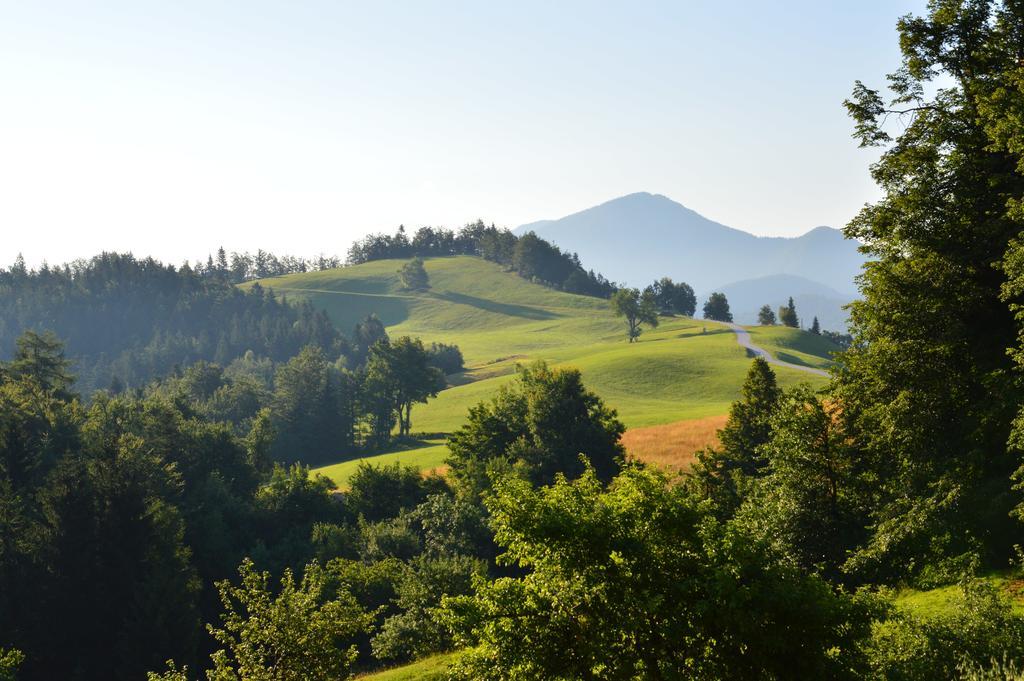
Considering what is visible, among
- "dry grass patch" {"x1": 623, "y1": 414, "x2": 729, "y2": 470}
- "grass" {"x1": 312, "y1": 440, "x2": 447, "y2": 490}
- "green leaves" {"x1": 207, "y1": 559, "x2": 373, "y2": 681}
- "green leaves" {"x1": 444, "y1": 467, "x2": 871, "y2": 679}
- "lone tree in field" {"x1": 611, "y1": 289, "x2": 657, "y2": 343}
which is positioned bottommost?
"grass" {"x1": 312, "y1": 440, "x2": 447, "y2": 490}

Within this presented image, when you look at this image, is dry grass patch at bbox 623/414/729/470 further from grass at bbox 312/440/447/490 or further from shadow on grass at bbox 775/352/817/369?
shadow on grass at bbox 775/352/817/369

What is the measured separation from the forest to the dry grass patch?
3.12 metres

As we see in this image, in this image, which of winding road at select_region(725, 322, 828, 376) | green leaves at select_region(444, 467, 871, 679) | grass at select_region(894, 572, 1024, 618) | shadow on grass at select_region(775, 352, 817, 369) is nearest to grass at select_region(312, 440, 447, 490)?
winding road at select_region(725, 322, 828, 376)

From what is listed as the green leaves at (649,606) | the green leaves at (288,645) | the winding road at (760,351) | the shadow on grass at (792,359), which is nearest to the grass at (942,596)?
the green leaves at (649,606)

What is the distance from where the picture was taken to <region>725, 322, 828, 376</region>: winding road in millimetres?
114181

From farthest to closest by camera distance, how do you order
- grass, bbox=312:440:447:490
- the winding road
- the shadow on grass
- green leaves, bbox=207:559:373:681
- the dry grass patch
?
the shadow on grass
the winding road
grass, bbox=312:440:447:490
the dry grass patch
green leaves, bbox=207:559:373:681

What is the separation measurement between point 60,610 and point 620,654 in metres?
43.7

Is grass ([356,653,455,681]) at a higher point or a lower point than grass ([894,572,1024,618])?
lower

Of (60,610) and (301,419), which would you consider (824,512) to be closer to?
(60,610)

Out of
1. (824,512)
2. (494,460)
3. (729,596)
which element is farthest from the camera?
(494,460)

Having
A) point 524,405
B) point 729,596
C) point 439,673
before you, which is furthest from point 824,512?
point 524,405

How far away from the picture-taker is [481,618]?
48.8 ft

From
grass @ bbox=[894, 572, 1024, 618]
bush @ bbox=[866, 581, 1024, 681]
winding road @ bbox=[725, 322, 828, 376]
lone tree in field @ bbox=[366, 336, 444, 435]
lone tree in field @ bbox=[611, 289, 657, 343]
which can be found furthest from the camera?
lone tree in field @ bbox=[611, 289, 657, 343]

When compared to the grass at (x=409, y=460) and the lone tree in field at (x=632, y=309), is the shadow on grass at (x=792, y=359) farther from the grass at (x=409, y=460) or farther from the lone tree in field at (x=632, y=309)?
the grass at (x=409, y=460)
